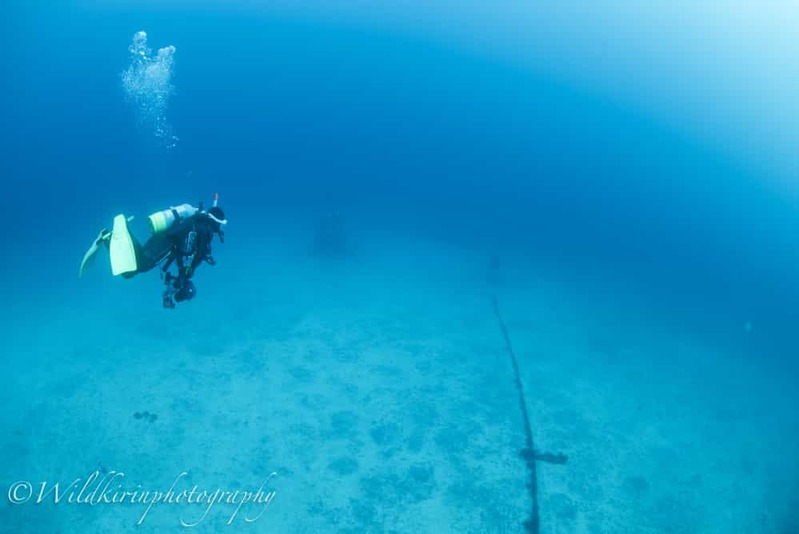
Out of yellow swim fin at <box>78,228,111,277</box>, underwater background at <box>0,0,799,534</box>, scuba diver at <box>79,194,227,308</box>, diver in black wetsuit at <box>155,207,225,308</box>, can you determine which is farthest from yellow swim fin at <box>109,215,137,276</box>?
underwater background at <box>0,0,799,534</box>

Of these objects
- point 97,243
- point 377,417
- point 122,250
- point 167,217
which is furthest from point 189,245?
point 377,417

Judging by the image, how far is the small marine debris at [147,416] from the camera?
891 cm

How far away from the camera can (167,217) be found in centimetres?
523

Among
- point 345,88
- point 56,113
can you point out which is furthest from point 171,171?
point 345,88

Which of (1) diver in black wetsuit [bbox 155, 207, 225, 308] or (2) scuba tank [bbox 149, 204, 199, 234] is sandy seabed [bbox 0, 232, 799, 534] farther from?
(2) scuba tank [bbox 149, 204, 199, 234]

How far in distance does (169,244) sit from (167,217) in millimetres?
366

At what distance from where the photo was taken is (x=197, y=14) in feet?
334

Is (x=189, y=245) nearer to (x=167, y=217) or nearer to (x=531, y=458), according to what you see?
(x=167, y=217)

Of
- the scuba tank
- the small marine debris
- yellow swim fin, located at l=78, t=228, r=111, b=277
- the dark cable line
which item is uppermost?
the scuba tank

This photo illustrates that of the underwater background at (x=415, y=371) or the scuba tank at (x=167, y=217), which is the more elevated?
the scuba tank at (x=167, y=217)

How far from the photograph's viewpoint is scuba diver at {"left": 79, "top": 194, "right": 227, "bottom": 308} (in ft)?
16.4

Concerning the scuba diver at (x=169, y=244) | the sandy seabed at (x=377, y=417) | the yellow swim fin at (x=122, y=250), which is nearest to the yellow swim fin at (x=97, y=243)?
the scuba diver at (x=169, y=244)

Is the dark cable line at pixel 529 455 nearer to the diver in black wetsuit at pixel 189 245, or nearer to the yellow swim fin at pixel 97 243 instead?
the diver in black wetsuit at pixel 189 245

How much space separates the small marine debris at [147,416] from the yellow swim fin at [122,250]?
16.5 ft
